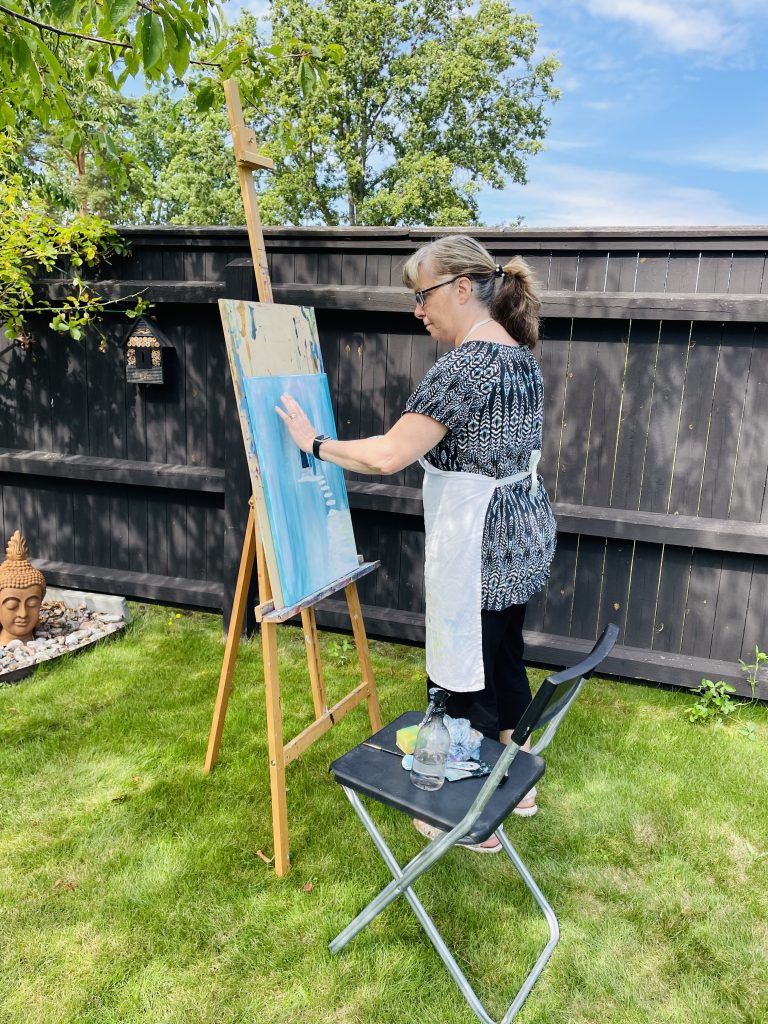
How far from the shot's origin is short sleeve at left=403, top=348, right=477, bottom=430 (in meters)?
1.93

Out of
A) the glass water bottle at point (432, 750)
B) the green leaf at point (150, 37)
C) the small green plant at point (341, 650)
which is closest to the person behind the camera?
the glass water bottle at point (432, 750)

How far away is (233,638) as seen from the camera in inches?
105

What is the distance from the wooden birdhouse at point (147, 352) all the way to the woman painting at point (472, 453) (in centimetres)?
217

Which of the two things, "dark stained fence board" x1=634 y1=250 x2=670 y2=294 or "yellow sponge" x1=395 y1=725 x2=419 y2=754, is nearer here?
"yellow sponge" x1=395 y1=725 x2=419 y2=754

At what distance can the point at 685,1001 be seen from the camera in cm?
185

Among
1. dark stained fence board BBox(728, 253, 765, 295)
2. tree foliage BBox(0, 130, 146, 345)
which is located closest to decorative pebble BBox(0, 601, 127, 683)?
tree foliage BBox(0, 130, 146, 345)

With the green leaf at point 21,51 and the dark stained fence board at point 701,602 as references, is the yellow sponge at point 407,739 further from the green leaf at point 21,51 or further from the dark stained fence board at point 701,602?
the green leaf at point 21,51

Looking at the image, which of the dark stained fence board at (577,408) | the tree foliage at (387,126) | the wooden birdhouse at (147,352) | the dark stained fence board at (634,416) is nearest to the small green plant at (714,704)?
the dark stained fence board at (634,416)

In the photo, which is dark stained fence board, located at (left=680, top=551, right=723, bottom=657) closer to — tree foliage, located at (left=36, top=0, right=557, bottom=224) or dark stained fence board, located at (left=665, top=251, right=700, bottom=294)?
dark stained fence board, located at (left=665, top=251, right=700, bottom=294)

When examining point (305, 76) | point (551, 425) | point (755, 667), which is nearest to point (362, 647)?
point (551, 425)

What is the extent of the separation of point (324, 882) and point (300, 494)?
131 centimetres

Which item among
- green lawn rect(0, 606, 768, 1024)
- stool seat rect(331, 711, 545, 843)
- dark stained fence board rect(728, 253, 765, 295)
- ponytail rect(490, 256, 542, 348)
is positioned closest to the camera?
stool seat rect(331, 711, 545, 843)

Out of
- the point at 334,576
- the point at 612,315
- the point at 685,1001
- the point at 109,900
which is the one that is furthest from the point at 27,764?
the point at 612,315

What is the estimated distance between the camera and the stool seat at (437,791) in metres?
1.63
